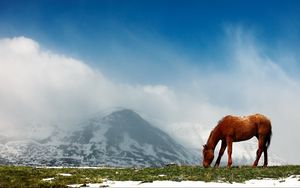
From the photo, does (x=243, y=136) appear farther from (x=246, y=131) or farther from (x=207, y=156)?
(x=207, y=156)

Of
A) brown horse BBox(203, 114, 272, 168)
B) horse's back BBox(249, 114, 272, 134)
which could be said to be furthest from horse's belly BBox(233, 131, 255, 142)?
horse's back BBox(249, 114, 272, 134)

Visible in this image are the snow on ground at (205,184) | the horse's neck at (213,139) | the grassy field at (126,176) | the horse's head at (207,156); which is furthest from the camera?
the horse's neck at (213,139)

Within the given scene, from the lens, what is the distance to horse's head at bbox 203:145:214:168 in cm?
4466

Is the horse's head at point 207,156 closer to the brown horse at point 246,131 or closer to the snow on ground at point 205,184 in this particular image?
the brown horse at point 246,131

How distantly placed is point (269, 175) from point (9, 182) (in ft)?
61.9

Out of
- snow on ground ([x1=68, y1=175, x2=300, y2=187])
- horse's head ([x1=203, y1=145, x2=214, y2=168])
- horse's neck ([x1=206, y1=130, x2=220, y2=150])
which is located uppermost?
horse's neck ([x1=206, y1=130, x2=220, y2=150])

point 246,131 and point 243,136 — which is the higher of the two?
point 246,131

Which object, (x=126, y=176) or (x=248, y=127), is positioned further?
(x=248, y=127)

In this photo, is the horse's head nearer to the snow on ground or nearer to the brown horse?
the brown horse

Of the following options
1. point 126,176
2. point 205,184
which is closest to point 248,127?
point 126,176

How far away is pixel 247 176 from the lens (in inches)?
1355

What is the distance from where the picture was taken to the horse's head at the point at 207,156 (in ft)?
147

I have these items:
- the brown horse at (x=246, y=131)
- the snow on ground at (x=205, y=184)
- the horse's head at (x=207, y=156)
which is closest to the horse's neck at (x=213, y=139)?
the horse's head at (x=207, y=156)

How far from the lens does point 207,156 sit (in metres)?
44.8
